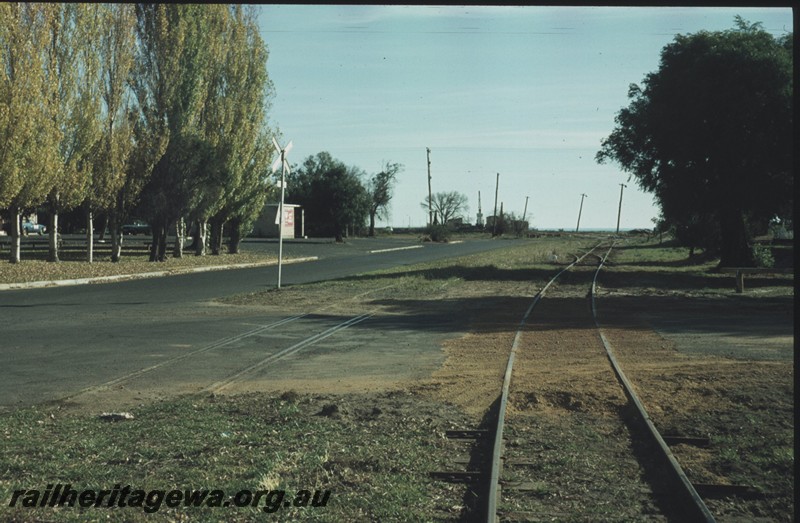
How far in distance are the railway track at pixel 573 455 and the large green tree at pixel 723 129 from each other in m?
23.9

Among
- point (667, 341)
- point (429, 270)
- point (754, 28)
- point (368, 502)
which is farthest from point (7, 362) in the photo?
point (754, 28)

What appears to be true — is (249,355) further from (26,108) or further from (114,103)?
(114,103)

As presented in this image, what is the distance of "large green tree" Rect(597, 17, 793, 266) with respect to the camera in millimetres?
32562

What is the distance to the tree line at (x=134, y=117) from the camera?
100.0 ft

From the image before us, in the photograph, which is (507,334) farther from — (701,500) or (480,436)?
(701,500)

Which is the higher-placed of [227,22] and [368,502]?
[227,22]

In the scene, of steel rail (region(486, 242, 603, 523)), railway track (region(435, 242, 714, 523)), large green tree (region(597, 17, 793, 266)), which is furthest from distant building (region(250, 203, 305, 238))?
railway track (region(435, 242, 714, 523))

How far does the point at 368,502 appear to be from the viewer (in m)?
5.50

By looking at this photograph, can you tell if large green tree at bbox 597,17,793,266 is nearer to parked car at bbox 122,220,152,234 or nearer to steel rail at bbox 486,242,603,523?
steel rail at bbox 486,242,603,523

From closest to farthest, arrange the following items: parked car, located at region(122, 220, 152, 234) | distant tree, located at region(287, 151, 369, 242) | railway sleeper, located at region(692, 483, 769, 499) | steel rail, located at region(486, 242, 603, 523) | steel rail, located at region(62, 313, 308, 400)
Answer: steel rail, located at region(486, 242, 603, 523) < railway sleeper, located at region(692, 483, 769, 499) < steel rail, located at region(62, 313, 308, 400) < distant tree, located at region(287, 151, 369, 242) < parked car, located at region(122, 220, 152, 234)

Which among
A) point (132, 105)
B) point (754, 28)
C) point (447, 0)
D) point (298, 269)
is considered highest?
point (754, 28)

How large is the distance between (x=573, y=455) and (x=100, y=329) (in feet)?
36.6

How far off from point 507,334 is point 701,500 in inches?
399

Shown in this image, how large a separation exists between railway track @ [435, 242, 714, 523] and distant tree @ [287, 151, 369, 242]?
7325 cm
